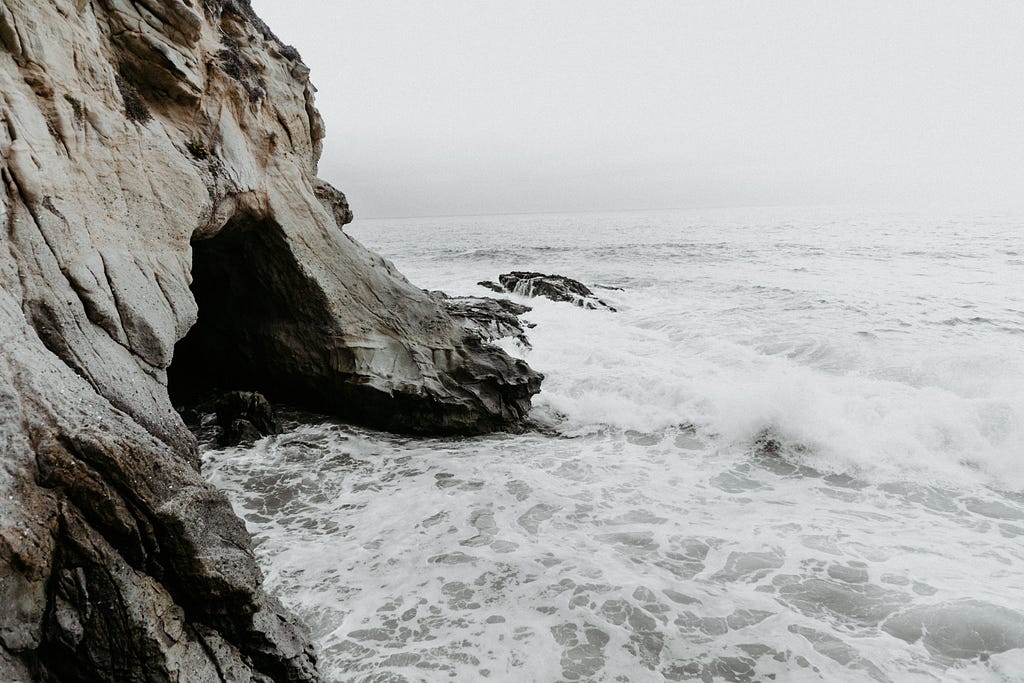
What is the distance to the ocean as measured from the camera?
5195mm

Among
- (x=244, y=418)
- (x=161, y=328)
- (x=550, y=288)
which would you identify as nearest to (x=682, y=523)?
(x=161, y=328)

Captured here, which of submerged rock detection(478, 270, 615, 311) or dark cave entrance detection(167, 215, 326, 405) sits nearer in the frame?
dark cave entrance detection(167, 215, 326, 405)

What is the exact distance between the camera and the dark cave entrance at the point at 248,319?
33.8 feet

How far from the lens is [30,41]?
19.6 ft

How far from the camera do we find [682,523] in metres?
7.36

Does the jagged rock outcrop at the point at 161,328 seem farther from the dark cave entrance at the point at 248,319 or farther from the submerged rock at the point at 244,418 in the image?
the submerged rock at the point at 244,418

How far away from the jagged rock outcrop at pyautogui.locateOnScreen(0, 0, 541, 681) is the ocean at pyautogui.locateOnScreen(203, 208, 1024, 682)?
1.14m

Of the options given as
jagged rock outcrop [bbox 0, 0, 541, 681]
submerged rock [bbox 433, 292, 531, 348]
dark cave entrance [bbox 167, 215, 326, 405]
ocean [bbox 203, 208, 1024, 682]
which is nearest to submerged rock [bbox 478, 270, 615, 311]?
submerged rock [bbox 433, 292, 531, 348]

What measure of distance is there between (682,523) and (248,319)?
28.5 feet

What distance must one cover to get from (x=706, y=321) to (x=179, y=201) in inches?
608

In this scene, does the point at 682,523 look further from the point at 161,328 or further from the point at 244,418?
the point at 244,418

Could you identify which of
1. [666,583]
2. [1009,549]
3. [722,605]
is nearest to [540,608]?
[666,583]

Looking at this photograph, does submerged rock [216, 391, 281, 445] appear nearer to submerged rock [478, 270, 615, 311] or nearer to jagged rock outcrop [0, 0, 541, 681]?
jagged rock outcrop [0, 0, 541, 681]

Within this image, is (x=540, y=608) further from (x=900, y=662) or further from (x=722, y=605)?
(x=900, y=662)
